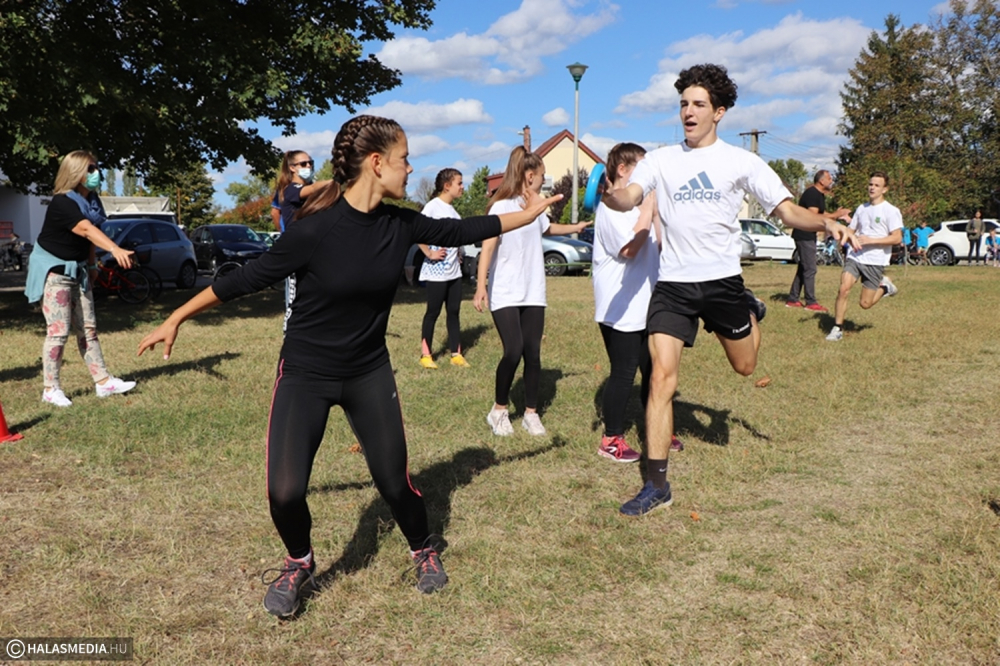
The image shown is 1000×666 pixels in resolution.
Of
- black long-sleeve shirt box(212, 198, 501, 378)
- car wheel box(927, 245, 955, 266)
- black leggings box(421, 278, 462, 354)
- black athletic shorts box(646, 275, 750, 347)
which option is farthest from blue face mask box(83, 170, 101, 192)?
car wheel box(927, 245, 955, 266)

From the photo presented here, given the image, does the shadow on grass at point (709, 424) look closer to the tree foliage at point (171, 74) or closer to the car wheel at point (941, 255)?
the tree foliage at point (171, 74)

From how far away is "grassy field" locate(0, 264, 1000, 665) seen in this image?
3.38 m

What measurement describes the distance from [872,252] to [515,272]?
21.4 feet

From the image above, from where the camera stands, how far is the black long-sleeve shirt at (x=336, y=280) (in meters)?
3.36

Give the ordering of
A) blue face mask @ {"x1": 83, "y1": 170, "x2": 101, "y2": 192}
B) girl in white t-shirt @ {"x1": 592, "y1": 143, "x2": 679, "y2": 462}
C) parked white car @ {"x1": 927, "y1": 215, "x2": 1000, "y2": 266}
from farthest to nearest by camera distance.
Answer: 1. parked white car @ {"x1": 927, "y1": 215, "x2": 1000, "y2": 266}
2. blue face mask @ {"x1": 83, "y1": 170, "x2": 101, "y2": 192}
3. girl in white t-shirt @ {"x1": 592, "y1": 143, "x2": 679, "y2": 462}

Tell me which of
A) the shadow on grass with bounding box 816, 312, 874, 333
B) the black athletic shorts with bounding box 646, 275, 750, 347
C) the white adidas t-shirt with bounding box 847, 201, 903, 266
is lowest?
the shadow on grass with bounding box 816, 312, 874, 333

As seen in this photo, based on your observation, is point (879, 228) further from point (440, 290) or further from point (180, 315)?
point (180, 315)

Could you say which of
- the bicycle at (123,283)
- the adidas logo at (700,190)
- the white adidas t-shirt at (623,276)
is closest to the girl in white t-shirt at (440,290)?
the white adidas t-shirt at (623,276)

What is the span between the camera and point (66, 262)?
23.7 feet

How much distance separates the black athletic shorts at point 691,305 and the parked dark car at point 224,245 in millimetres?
18453

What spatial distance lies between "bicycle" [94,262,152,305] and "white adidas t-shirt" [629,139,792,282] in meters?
14.5

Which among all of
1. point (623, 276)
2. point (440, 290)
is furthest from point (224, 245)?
point (623, 276)

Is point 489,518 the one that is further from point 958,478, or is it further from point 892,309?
point 892,309

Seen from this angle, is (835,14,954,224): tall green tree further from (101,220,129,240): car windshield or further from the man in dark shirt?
(101,220,129,240): car windshield
